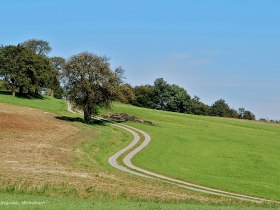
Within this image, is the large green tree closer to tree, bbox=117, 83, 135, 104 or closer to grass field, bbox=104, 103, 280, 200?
grass field, bbox=104, 103, 280, 200

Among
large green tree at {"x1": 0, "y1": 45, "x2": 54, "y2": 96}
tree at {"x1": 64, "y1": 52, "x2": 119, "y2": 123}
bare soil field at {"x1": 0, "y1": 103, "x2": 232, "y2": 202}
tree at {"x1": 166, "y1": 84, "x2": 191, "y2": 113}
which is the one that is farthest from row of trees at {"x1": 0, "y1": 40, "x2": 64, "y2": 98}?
tree at {"x1": 166, "y1": 84, "x2": 191, "y2": 113}

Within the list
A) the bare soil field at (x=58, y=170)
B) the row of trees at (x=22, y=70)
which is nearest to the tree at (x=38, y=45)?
the row of trees at (x=22, y=70)

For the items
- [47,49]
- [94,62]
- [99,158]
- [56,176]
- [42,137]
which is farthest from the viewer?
[47,49]

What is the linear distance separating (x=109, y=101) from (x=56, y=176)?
169 ft

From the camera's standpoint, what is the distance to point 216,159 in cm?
6106

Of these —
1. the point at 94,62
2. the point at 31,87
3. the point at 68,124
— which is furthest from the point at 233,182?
the point at 31,87

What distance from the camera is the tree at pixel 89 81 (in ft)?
272

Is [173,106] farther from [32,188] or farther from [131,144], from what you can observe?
[32,188]

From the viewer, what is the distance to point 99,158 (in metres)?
54.0

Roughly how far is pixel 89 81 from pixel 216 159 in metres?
32.1

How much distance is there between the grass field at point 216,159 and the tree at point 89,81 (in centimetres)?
1148

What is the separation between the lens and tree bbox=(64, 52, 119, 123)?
82.8 m

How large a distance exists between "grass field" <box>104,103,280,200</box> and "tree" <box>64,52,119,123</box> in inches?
452

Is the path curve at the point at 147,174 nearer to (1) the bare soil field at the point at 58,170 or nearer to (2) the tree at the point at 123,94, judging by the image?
(1) the bare soil field at the point at 58,170
